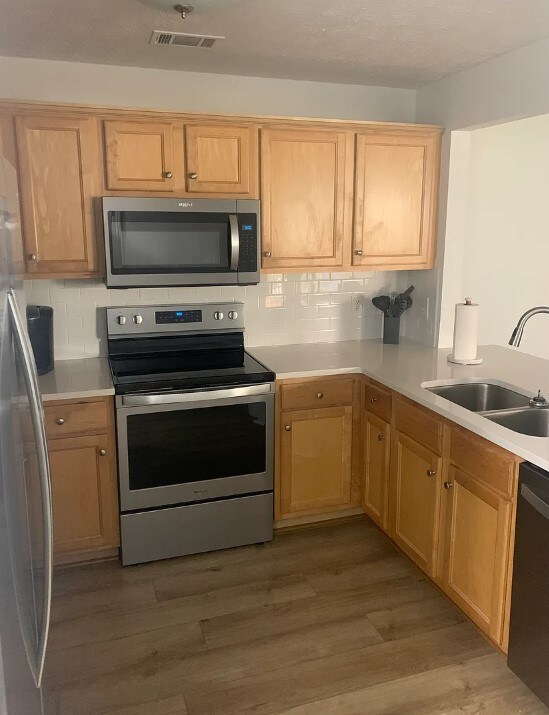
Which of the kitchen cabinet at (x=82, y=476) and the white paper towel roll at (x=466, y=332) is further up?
the white paper towel roll at (x=466, y=332)

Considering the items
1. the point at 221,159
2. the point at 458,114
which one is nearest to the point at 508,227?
the point at 458,114

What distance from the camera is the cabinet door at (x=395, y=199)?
3.28 metres

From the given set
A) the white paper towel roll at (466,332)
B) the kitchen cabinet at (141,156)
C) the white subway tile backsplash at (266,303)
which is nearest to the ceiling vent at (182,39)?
the kitchen cabinet at (141,156)

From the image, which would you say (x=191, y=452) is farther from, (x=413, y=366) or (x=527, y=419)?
(x=527, y=419)

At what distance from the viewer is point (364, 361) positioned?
10.6 feet

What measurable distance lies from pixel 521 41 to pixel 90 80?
1.99 m

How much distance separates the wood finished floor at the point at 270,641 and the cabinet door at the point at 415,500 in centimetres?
16

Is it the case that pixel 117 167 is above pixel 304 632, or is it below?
above

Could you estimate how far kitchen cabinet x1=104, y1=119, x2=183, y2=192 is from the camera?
9.40 feet

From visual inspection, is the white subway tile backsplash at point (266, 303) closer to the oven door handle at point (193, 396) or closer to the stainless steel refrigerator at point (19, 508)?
the oven door handle at point (193, 396)

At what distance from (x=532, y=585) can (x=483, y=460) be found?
448 millimetres

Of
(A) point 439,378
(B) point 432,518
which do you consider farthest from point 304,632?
(A) point 439,378

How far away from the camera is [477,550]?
7.70 feet

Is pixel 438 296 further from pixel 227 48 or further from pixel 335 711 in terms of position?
pixel 335 711
